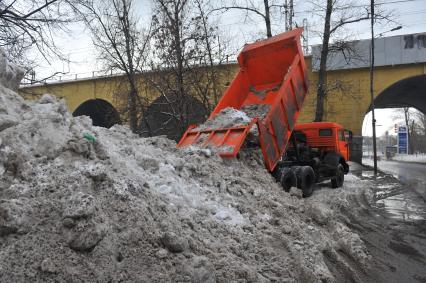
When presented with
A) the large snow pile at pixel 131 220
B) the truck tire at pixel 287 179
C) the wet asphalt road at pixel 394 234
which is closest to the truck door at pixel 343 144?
the wet asphalt road at pixel 394 234

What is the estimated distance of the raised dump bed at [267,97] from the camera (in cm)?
792

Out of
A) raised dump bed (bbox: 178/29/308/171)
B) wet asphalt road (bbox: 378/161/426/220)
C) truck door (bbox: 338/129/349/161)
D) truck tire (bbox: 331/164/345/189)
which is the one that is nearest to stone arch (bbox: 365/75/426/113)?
wet asphalt road (bbox: 378/161/426/220)

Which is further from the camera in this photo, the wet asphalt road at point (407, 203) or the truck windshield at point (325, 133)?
the truck windshield at point (325, 133)

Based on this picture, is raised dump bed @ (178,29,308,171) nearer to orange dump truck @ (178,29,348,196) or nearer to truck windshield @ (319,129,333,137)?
orange dump truck @ (178,29,348,196)

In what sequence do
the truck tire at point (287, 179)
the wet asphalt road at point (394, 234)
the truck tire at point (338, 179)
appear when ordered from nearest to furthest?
the wet asphalt road at point (394, 234) < the truck tire at point (287, 179) < the truck tire at point (338, 179)

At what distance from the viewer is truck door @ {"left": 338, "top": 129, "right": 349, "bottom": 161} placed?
12952mm

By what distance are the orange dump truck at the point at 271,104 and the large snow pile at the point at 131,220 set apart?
6.29ft

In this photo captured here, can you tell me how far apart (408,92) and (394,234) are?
2491cm

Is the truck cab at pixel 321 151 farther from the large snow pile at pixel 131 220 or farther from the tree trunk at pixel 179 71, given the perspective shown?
the tree trunk at pixel 179 71

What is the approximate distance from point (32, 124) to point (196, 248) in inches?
93.9

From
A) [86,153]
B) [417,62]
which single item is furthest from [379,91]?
[86,153]

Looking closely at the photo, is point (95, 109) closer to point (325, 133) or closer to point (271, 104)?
point (325, 133)

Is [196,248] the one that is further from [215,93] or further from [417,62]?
[417,62]

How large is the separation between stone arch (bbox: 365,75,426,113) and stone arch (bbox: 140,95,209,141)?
1225 centimetres
